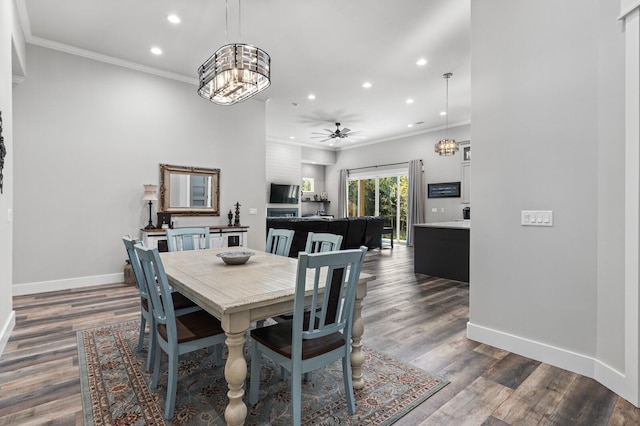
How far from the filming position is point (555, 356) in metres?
2.34

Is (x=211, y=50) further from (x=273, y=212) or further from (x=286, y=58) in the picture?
(x=273, y=212)

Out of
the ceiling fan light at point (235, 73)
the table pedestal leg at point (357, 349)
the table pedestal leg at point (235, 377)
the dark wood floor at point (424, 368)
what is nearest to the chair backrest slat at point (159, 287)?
the table pedestal leg at point (235, 377)

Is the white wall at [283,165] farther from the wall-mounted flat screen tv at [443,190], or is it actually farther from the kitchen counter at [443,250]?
the kitchen counter at [443,250]

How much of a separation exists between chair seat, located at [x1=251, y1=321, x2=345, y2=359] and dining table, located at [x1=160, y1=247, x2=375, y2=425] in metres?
0.15

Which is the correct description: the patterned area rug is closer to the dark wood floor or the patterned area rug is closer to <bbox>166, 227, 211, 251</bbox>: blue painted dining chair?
the dark wood floor

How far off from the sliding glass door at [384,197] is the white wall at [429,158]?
0.51m

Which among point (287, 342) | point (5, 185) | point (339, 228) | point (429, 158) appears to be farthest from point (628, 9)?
point (429, 158)

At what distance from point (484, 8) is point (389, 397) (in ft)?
10.0

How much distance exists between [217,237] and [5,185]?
2720mm

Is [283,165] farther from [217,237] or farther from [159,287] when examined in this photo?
[159,287]

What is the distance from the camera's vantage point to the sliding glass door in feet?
32.8

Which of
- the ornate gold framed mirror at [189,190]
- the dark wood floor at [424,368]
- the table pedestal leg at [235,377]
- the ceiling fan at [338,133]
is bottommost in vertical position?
the dark wood floor at [424,368]

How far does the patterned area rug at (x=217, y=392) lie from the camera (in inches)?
67.7

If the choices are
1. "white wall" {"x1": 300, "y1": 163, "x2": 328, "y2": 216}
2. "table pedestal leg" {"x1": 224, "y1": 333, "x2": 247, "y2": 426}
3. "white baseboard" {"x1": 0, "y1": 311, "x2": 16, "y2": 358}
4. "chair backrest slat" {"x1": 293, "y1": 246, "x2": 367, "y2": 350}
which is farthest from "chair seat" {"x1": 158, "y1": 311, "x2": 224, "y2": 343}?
"white wall" {"x1": 300, "y1": 163, "x2": 328, "y2": 216}
